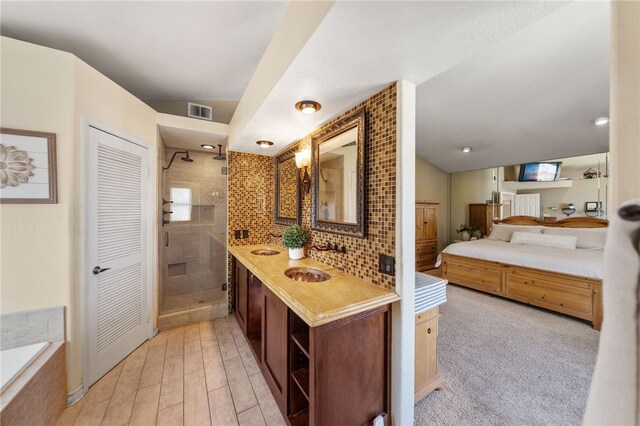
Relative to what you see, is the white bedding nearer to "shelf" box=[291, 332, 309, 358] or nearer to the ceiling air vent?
"shelf" box=[291, 332, 309, 358]

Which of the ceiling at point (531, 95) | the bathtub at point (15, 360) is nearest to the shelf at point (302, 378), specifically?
the bathtub at point (15, 360)

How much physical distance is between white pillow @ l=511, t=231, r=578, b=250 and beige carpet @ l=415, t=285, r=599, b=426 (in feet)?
4.59

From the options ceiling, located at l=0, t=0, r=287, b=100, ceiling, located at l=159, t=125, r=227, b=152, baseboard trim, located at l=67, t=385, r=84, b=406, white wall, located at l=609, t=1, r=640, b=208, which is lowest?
baseboard trim, located at l=67, t=385, r=84, b=406

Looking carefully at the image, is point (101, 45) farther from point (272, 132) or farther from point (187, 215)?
point (187, 215)

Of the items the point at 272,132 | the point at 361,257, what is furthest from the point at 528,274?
the point at 272,132

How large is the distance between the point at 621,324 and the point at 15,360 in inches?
104

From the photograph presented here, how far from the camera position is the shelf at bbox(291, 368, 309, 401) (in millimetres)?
1360

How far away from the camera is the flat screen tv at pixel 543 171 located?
16.5ft

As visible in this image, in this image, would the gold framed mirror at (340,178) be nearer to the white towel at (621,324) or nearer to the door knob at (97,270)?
the white towel at (621,324)

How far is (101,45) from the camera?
190 centimetres

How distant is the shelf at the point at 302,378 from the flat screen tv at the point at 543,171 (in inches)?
243

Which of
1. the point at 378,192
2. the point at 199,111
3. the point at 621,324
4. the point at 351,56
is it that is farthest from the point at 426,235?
the point at 621,324

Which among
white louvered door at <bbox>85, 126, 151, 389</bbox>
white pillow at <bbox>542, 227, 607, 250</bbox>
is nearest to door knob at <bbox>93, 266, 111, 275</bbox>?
white louvered door at <bbox>85, 126, 151, 389</bbox>

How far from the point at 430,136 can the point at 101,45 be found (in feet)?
15.1
